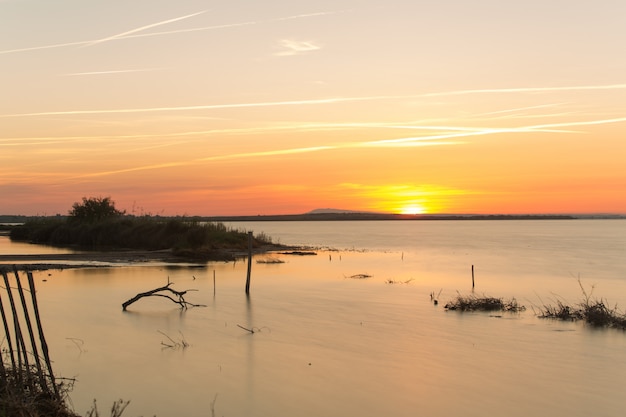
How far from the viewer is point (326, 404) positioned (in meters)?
12.7

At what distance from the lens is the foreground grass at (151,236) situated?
49062 mm

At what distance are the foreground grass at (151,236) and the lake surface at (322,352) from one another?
655 inches

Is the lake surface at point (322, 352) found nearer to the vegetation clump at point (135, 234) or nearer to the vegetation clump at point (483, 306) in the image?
the vegetation clump at point (483, 306)

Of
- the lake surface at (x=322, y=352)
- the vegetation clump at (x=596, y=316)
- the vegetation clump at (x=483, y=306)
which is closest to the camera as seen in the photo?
the lake surface at (x=322, y=352)

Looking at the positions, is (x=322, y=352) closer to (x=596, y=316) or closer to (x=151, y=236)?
(x=596, y=316)

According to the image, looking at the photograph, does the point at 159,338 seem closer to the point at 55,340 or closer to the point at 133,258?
the point at 55,340

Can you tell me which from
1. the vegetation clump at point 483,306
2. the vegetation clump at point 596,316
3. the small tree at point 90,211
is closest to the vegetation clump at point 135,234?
the small tree at point 90,211

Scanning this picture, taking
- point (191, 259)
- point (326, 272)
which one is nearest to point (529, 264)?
point (326, 272)

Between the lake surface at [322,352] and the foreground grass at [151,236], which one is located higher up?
the foreground grass at [151,236]

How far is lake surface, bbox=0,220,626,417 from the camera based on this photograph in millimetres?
12930

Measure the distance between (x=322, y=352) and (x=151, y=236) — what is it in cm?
3820

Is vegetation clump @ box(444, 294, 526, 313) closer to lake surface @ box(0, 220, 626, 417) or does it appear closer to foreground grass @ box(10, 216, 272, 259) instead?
lake surface @ box(0, 220, 626, 417)

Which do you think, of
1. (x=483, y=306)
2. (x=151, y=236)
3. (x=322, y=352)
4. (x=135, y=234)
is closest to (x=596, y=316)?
(x=483, y=306)

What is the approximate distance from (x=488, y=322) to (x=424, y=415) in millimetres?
10216
